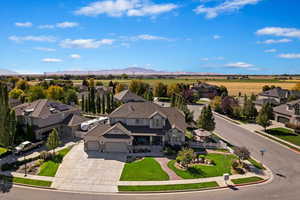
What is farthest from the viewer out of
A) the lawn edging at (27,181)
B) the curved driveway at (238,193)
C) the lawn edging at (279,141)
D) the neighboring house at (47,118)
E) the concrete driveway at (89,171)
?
the neighboring house at (47,118)

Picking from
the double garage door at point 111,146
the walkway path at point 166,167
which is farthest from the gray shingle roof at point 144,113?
the walkway path at point 166,167

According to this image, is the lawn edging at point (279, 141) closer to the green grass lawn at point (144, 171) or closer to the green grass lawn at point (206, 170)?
the green grass lawn at point (206, 170)

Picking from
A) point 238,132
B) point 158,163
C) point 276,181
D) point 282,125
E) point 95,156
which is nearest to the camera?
point 276,181

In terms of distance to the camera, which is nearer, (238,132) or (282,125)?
(238,132)

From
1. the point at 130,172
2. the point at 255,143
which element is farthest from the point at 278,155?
the point at 130,172

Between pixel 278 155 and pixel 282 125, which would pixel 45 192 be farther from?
pixel 282 125

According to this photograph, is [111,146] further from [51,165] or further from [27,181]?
[27,181]
